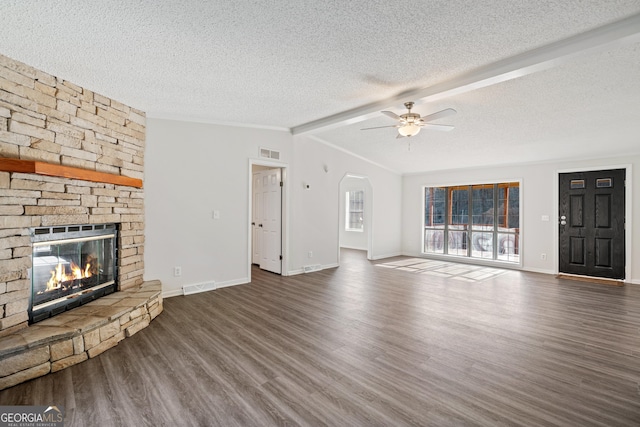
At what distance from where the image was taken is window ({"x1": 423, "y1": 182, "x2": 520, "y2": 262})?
699 centimetres

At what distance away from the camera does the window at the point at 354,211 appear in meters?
9.94

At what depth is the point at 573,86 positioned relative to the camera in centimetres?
343

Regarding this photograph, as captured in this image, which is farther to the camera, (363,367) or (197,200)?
(197,200)

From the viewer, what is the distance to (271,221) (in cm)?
610

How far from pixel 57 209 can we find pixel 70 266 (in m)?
0.61

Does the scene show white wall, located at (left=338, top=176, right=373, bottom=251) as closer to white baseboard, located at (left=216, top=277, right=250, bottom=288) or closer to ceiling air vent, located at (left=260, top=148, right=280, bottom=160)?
ceiling air vent, located at (left=260, top=148, right=280, bottom=160)

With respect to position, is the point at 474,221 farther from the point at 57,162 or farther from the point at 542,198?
the point at 57,162

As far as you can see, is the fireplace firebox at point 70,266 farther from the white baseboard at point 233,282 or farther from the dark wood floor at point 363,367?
the white baseboard at point 233,282

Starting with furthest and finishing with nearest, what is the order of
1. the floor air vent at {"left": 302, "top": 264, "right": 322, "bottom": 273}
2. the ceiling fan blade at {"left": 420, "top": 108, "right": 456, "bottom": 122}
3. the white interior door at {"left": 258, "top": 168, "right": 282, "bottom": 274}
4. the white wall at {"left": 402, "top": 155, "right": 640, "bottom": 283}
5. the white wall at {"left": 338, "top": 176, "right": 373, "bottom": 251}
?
the white wall at {"left": 338, "top": 176, "right": 373, "bottom": 251}
the floor air vent at {"left": 302, "top": 264, "right": 322, "bottom": 273}
the white interior door at {"left": 258, "top": 168, "right": 282, "bottom": 274}
the white wall at {"left": 402, "top": 155, "right": 640, "bottom": 283}
the ceiling fan blade at {"left": 420, "top": 108, "right": 456, "bottom": 122}

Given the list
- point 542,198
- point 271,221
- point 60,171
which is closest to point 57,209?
point 60,171

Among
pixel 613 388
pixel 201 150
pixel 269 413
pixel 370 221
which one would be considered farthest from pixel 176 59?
pixel 370 221

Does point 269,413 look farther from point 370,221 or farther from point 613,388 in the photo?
point 370,221

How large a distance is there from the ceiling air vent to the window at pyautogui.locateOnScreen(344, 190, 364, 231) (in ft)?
15.8

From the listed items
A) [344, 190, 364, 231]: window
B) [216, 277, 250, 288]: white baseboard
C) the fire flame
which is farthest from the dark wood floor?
[344, 190, 364, 231]: window
